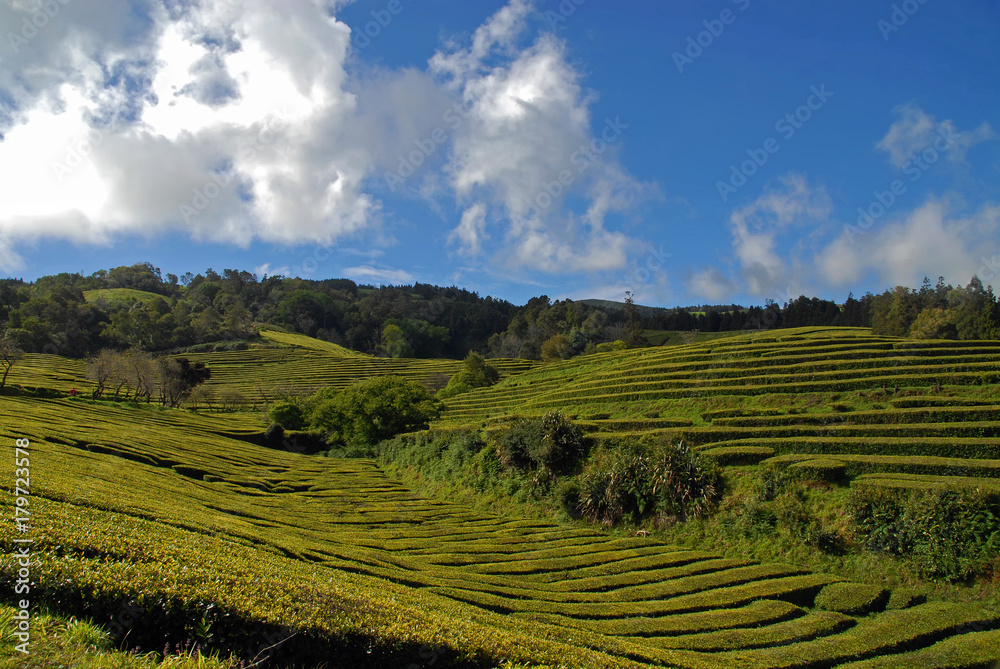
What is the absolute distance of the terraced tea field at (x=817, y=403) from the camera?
21578mm

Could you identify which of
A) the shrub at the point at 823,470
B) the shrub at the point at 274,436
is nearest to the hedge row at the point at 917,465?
the shrub at the point at 823,470

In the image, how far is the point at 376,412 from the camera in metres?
51.8

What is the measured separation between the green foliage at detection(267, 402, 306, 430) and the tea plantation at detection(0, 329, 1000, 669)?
17194 millimetres

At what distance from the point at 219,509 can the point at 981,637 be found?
2337 centimetres

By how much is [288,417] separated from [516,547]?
46837 millimetres

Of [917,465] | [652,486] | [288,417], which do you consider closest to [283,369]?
[288,417]

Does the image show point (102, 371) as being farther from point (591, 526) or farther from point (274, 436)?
point (591, 526)

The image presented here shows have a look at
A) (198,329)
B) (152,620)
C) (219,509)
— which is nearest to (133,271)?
(198,329)

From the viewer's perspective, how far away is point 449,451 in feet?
125

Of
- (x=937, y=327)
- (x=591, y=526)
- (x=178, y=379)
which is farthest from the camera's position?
(x=178, y=379)

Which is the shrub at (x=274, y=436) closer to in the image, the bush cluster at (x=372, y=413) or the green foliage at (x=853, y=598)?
the bush cluster at (x=372, y=413)

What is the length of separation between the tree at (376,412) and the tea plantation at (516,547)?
24.8 ft

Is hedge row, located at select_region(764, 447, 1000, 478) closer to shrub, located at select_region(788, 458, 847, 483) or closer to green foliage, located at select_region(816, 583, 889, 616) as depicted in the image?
shrub, located at select_region(788, 458, 847, 483)

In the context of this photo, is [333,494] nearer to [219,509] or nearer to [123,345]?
[219,509]
